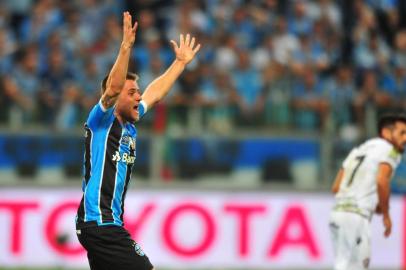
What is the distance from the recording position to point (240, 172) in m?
14.9

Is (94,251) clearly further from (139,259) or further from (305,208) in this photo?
(305,208)

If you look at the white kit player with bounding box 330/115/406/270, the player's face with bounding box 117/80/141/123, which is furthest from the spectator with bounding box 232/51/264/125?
the player's face with bounding box 117/80/141/123

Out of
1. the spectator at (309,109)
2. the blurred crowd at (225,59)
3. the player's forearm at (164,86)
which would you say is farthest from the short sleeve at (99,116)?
the spectator at (309,109)

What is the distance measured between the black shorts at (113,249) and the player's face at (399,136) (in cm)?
380

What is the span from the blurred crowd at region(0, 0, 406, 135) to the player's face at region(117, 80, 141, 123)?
640cm

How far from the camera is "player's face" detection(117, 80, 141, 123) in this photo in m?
8.28

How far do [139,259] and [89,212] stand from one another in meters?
0.55

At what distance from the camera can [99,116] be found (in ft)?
26.7

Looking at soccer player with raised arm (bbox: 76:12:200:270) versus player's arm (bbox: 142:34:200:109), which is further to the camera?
player's arm (bbox: 142:34:200:109)

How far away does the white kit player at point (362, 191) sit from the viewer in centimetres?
1096

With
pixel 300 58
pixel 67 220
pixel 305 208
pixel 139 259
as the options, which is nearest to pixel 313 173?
pixel 305 208

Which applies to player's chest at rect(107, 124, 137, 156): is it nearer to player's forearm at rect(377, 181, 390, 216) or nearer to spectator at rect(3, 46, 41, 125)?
player's forearm at rect(377, 181, 390, 216)

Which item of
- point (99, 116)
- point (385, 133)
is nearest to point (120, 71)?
point (99, 116)

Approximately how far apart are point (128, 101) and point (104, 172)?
1.96ft
